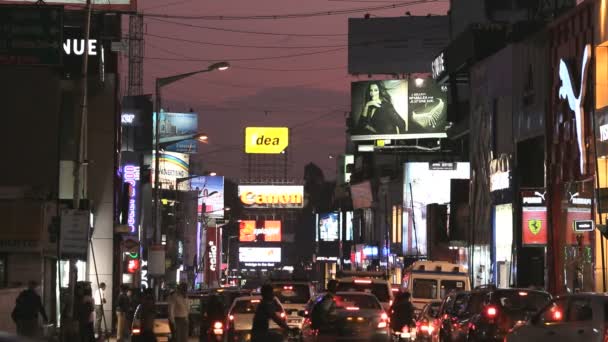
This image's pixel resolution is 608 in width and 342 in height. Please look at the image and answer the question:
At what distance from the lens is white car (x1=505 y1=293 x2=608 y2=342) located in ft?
54.2

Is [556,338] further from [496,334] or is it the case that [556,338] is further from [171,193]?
[171,193]

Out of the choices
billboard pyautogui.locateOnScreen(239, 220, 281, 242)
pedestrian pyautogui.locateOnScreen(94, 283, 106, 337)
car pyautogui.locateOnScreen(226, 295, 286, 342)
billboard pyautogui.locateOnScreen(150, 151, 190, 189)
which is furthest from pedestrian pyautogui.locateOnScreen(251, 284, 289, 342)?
billboard pyautogui.locateOnScreen(239, 220, 281, 242)

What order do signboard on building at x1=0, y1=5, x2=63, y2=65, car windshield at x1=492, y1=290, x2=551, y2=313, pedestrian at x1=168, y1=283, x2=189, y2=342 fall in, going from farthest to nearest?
signboard on building at x1=0, y1=5, x2=63, y2=65 < pedestrian at x1=168, y1=283, x2=189, y2=342 < car windshield at x1=492, y1=290, x2=551, y2=313

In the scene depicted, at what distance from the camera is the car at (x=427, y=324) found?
27166 mm

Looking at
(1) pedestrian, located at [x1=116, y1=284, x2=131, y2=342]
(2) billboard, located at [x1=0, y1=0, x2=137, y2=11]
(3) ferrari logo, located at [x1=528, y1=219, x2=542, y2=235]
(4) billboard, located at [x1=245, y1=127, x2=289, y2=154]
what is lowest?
(1) pedestrian, located at [x1=116, y1=284, x2=131, y2=342]

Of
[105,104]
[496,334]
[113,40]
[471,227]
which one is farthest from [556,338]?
[471,227]

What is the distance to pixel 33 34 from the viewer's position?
116 feet

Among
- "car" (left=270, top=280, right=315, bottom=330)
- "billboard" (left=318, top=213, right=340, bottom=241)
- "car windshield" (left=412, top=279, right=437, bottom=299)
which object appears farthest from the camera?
"billboard" (left=318, top=213, right=340, bottom=241)

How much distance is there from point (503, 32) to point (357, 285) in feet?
96.8

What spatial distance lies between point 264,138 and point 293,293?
328 feet

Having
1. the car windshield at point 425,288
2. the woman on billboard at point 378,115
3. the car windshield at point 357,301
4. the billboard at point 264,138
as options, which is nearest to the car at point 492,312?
the car windshield at point 357,301

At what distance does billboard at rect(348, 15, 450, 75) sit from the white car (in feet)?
242

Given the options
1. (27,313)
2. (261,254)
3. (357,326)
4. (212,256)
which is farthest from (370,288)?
(261,254)

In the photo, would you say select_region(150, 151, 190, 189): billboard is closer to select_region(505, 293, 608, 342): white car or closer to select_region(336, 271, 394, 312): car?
select_region(336, 271, 394, 312): car
